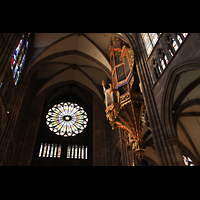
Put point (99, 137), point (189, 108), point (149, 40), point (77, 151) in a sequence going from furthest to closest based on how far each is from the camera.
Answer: point (77, 151)
point (99, 137)
point (189, 108)
point (149, 40)

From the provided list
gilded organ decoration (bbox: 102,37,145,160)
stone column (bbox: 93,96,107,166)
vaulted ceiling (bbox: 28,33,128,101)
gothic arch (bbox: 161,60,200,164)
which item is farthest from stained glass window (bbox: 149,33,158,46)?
stone column (bbox: 93,96,107,166)

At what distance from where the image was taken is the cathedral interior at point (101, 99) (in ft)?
24.2

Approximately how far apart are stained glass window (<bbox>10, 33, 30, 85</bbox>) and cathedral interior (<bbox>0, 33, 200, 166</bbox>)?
2.4 inches

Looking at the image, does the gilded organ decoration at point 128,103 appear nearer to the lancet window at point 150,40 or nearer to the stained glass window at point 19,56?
the lancet window at point 150,40

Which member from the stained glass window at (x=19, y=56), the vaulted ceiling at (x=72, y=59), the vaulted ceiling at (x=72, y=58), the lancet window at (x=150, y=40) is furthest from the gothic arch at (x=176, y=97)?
the stained glass window at (x=19, y=56)

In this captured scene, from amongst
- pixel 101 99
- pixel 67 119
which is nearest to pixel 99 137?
pixel 101 99

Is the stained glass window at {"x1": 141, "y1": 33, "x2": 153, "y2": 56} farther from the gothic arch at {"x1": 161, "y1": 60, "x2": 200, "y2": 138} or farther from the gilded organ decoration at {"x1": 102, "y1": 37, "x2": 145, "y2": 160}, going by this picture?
the gothic arch at {"x1": 161, "y1": 60, "x2": 200, "y2": 138}

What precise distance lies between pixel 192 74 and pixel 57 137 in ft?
45.6

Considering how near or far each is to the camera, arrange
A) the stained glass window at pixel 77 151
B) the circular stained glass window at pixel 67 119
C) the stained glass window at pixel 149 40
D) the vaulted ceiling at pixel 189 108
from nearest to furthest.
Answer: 1. the vaulted ceiling at pixel 189 108
2. the stained glass window at pixel 149 40
3. the stained glass window at pixel 77 151
4. the circular stained glass window at pixel 67 119

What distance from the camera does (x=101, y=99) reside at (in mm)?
18234

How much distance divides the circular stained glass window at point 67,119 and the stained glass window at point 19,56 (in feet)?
26.8

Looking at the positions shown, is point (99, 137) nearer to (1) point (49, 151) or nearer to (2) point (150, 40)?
(1) point (49, 151)

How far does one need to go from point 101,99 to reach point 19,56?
342 inches

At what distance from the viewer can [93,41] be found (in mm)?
14805
